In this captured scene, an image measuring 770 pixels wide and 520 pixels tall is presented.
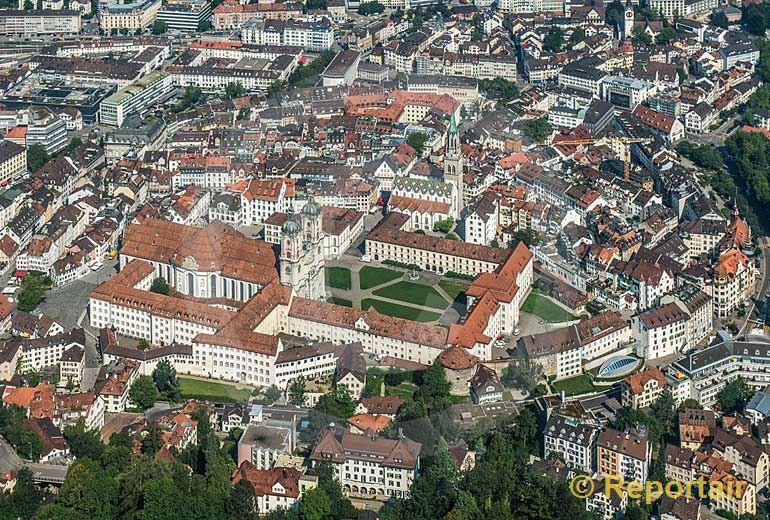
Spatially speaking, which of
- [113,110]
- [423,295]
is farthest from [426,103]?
[423,295]

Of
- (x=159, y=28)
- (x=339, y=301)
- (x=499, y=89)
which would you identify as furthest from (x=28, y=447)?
(x=159, y=28)

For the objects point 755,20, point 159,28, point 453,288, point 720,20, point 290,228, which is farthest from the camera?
point 159,28

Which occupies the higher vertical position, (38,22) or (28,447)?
(28,447)

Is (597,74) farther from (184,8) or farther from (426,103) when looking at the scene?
(184,8)

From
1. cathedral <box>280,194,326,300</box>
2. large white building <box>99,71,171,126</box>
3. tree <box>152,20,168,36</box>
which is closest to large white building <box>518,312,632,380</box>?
cathedral <box>280,194,326,300</box>

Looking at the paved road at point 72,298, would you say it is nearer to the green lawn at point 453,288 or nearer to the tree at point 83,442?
the tree at point 83,442

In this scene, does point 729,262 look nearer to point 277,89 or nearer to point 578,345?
point 578,345

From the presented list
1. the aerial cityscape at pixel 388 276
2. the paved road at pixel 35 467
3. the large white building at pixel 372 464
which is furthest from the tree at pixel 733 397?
the paved road at pixel 35 467
